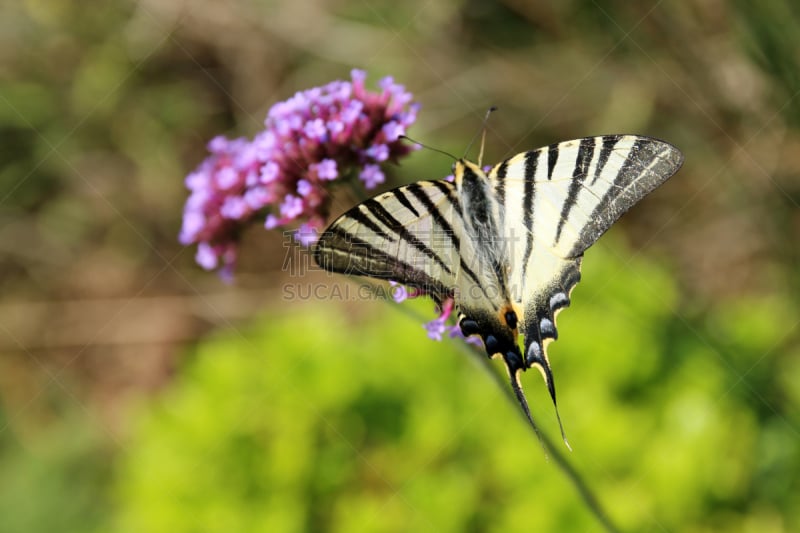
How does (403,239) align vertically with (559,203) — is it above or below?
below

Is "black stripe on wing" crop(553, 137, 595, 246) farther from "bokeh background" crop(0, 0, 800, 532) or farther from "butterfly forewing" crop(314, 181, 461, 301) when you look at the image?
"bokeh background" crop(0, 0, 800, 532)

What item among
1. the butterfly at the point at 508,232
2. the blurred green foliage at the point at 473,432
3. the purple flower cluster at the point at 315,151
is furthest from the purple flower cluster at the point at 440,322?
the blurred green foliage at the point at 473,432

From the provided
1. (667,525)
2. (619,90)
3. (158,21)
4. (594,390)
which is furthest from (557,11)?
(667,525)

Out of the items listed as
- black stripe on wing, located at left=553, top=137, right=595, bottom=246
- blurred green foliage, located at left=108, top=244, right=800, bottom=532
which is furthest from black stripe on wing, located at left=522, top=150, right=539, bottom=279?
blurred green foliage, located at left=108, top=244, right=800, bottom=532

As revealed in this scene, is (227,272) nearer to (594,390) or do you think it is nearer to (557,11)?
(594,390)

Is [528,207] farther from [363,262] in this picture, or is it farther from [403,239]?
[363,262]

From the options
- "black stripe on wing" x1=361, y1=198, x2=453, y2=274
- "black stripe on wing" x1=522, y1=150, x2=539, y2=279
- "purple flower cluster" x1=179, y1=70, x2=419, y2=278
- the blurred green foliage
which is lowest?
the blurred green foliage

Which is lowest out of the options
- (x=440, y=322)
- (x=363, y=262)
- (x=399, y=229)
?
(x=440, y=322)

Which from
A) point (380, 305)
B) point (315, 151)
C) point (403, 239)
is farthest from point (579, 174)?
point (380, 305)
